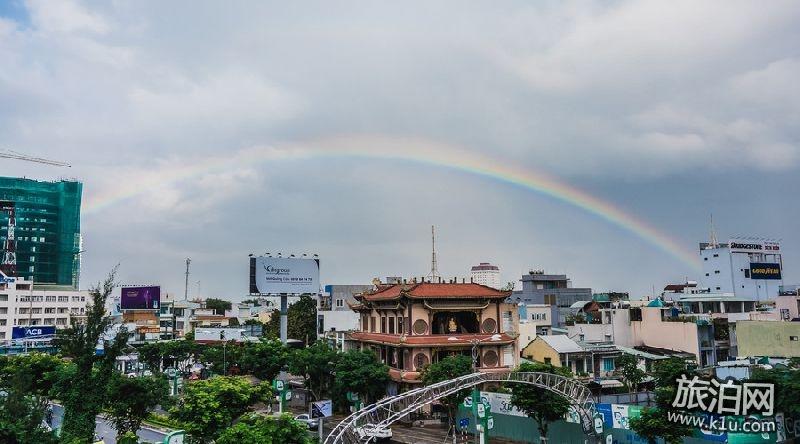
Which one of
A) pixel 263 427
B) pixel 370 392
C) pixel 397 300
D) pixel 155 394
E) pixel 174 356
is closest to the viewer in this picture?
pixel 263 427

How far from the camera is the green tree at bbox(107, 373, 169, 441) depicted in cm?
3988

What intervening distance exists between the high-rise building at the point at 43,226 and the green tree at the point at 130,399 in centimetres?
11222

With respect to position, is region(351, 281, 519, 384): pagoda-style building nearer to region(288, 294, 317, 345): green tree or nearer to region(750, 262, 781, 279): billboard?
region(288, 294, 317, 345): green tree

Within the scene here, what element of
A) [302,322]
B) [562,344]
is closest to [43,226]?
[302,322]

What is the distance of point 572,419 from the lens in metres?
43.2

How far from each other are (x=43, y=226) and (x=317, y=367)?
110997 mm

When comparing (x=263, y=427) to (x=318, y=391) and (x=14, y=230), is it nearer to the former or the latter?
(x=318, y=391)

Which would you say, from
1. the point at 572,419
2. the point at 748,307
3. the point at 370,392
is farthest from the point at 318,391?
the point at 748,307

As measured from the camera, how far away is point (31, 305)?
11531 cm

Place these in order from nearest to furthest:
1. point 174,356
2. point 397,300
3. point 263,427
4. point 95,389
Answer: point 263,427 → point 95,389 → point 397,300 → point 174,356

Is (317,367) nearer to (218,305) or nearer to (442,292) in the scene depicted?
(442,292)

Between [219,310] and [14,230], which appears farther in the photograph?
[219,310]

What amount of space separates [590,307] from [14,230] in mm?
119915

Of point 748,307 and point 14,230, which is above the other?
point 14,230
